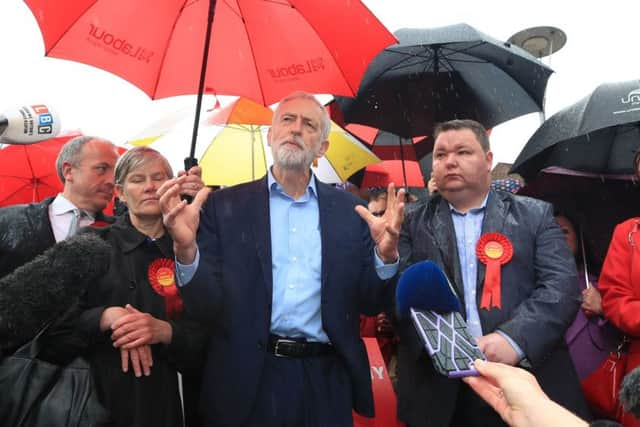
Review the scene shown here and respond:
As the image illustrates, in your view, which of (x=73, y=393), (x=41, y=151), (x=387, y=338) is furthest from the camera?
(x=41, y=151)

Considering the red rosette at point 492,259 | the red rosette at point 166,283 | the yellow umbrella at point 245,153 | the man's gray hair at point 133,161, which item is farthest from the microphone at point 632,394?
the yellow umbrella at point 245,153

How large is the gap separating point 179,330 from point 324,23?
5.78 ft

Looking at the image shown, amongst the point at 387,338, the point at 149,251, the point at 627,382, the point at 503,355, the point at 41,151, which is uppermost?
the point at 41,151

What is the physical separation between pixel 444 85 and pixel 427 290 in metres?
2.99

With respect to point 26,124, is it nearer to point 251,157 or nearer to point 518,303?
point 518,303

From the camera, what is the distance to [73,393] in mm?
1634

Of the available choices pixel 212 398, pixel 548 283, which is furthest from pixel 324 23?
pixel 212 398

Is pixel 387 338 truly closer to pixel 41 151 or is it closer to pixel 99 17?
pixel 99 17

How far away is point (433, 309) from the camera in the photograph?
192 centimetres

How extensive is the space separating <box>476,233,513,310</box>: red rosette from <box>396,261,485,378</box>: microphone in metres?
0.65

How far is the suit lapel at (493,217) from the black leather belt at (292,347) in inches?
32.3

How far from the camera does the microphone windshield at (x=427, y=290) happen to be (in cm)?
189

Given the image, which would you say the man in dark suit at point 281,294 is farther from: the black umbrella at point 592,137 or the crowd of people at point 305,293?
the black umbrella at point 592,137

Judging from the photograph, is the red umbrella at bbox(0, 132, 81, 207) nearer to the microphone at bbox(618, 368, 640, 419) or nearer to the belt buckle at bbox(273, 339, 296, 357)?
the belt buckle at bbox(273, 339, 296, 357)
